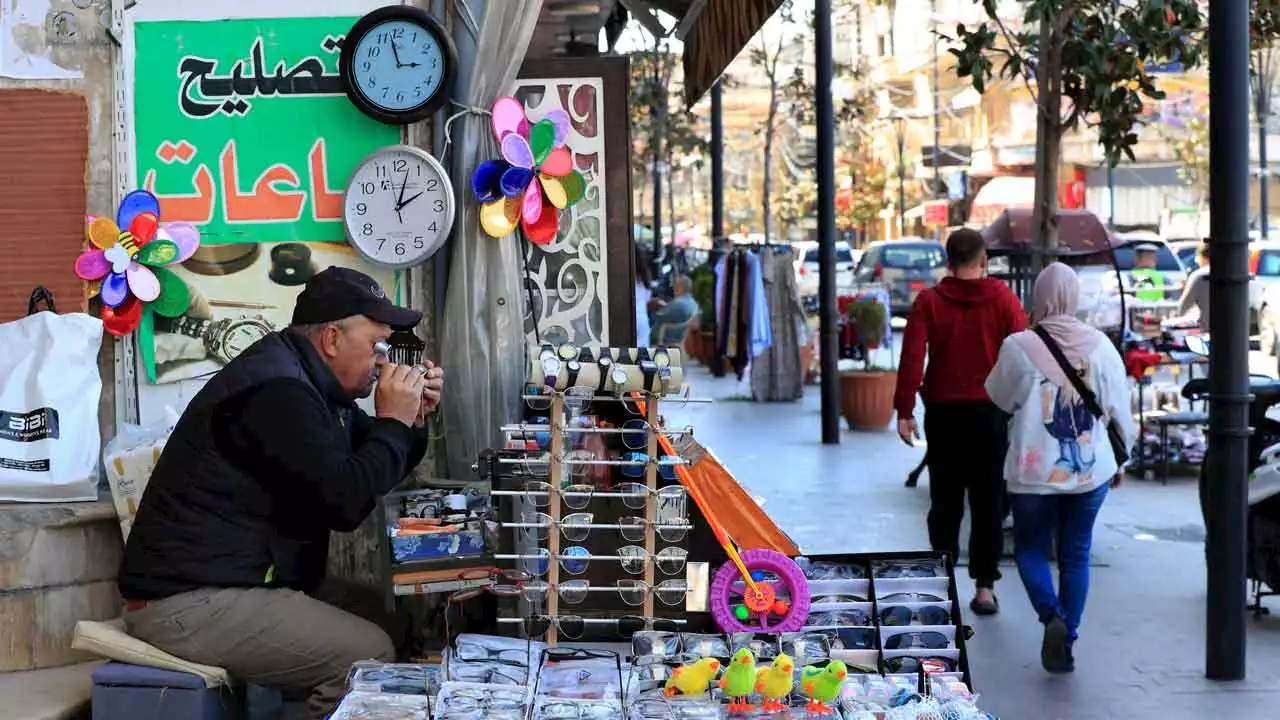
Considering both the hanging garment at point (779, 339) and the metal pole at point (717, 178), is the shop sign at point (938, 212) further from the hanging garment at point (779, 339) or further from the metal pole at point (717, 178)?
the hanging garment at point (779, 339)

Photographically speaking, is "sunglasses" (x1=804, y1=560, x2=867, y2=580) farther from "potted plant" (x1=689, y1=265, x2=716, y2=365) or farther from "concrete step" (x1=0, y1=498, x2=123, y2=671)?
"potted plant" (x1=689, y1=265, x2=716, y2=365)

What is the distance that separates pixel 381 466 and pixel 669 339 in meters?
14.6

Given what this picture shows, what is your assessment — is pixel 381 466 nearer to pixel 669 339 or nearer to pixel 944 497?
pixel 944 497

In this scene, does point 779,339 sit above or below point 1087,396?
below

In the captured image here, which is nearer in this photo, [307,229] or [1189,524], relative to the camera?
[307,229]

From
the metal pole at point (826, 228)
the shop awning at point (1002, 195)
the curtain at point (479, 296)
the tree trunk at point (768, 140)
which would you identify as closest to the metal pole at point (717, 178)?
the tree trunk at point (768, 140)

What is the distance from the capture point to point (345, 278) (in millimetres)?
5035

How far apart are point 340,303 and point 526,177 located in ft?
4.75

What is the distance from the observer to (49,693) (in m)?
5.48

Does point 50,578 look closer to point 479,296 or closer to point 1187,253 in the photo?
point 479,296

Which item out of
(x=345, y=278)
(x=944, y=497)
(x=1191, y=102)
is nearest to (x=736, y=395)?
(x=944, y=497)

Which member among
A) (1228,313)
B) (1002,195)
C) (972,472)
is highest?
(1002,195)

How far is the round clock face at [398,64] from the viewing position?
6.20 metres

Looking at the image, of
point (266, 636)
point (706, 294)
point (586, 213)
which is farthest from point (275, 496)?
point (706, 294)
